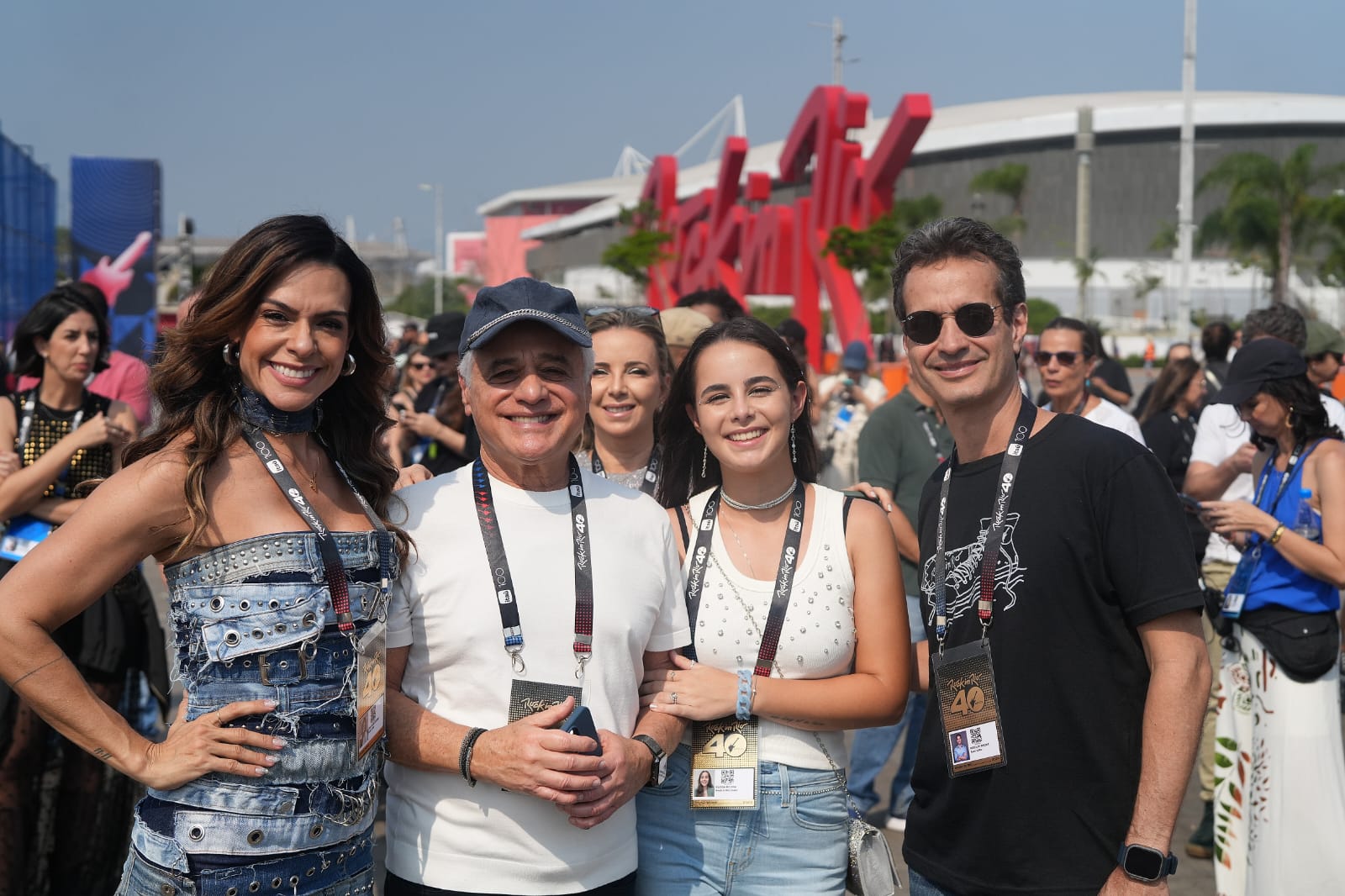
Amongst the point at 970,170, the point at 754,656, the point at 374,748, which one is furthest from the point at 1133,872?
the point at 970,170

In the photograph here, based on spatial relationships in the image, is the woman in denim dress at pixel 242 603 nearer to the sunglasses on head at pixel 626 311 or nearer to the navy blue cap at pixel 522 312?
the navy blue cap at pixel 522 312

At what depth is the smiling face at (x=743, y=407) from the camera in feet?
9.00

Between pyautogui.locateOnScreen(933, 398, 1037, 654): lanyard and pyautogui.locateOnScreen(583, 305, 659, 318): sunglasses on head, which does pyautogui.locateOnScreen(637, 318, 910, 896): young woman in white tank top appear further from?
pyautogui.locateOnScreen(583, 305, 659, 318): sunglasses on head

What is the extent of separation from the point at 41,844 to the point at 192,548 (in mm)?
2822

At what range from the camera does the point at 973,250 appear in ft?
8.45

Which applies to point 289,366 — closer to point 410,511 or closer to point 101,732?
point 410,511

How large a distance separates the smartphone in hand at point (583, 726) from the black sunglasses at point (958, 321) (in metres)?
1.04

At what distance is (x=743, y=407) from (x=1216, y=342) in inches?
255

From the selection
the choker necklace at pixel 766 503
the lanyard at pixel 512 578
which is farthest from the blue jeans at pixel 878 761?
the lanyard at pixel 512 578

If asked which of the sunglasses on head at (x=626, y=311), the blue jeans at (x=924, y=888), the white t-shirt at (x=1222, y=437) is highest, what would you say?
the sunglasses on head at (x=626, y=311)

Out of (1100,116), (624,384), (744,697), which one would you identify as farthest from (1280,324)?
(1100,116)

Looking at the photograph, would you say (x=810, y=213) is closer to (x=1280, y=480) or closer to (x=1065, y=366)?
(x=1065, y=366)

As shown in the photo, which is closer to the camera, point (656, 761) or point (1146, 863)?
point (1146, 863)

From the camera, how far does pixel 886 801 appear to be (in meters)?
5.74
